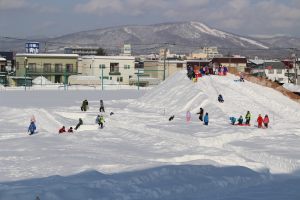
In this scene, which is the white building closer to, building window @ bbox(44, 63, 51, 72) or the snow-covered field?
building window @ bbox(44, 63, 51, 72)

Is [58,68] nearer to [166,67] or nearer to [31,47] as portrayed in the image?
[31,47]

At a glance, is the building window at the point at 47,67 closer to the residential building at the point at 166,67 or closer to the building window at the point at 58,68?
the building window at the point at 58,68

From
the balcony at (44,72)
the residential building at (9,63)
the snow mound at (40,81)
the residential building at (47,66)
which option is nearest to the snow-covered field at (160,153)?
the snow mound at (40,81)

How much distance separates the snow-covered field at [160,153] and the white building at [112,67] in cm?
4756

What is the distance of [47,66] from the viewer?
2953 inches

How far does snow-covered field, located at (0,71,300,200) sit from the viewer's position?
13.8m

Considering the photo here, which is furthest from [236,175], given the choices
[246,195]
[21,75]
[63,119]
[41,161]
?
[21,75]

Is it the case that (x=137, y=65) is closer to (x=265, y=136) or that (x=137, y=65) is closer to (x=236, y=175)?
(x=265, y=136)

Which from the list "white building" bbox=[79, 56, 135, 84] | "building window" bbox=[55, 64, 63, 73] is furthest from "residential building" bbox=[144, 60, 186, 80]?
"building window" bbox=[55, 64, 63, 73]

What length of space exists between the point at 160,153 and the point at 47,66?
5852 cm

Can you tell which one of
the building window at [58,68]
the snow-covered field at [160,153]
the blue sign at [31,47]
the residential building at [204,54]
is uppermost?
the residential building at [204,54]

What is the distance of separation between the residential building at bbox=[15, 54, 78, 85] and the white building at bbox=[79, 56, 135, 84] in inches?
189

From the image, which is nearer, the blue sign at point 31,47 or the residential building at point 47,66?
the residential building at point 47,66

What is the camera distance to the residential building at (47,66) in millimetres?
74188
